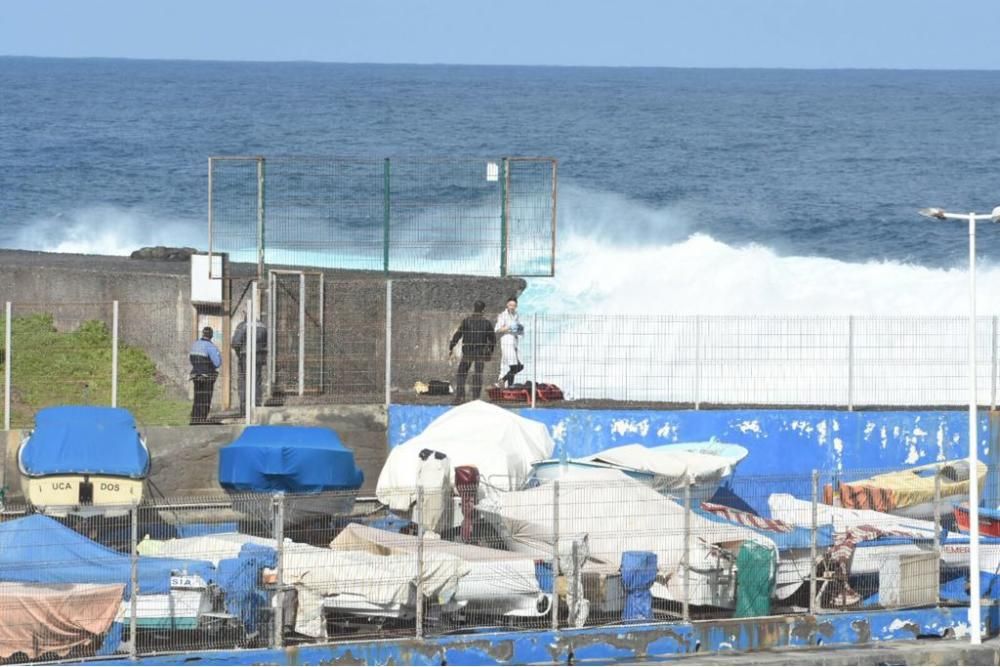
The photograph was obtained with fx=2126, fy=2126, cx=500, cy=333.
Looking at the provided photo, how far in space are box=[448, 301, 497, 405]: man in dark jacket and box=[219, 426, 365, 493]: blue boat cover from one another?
12.4 ft

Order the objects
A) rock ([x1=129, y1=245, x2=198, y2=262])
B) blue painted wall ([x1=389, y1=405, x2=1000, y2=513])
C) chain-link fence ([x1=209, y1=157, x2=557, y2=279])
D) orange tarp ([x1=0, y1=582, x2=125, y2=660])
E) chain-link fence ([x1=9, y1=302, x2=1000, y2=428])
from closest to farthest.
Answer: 1. orange tarp ([x1=0, y1=582, x2=125, y2=660])
2. blue painted wall ([x1=389, y1=405, x2=1000, y2=513])
3. chain-link fence ([x1=9, y1=302, x2=1000, y2=428])
4. chain-link fence ([x1=209, y1=157, x2=557, y2=279])
5. rock ([x1=129, y1=245, x2=198, y2=262])

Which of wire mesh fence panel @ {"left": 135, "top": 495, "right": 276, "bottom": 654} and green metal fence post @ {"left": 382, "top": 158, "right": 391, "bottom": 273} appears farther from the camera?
green metal fence post @ {"left": 382, "top": 158, "right": 391, "bottom": 273}

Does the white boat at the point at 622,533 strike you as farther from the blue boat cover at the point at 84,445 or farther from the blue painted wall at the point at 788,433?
the blue painted wall at the point at 788,433

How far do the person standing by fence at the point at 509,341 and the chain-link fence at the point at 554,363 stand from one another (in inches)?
1.3

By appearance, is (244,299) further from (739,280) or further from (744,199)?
(744,199)

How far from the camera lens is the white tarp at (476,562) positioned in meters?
20.5

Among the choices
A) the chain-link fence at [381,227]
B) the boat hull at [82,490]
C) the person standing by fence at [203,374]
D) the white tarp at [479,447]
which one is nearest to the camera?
the boat hull at [82,490]

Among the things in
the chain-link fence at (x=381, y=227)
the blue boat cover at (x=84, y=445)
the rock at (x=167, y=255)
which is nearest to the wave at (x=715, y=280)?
the rock at (x=167, y=255)

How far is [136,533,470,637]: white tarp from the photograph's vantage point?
20.1 m

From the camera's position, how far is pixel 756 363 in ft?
91.5

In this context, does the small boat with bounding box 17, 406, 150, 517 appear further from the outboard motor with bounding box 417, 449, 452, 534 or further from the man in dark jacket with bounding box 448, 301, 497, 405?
the man in dark jacket with bounding box 448, 301, 497, 405

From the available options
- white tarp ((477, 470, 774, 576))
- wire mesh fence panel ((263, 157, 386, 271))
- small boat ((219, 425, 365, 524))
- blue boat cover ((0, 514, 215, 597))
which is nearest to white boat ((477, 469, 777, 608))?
white tarp ((477, 470, 774, 576))

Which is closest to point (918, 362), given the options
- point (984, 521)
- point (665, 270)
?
point (984, 521)

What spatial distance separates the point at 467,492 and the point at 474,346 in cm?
523
